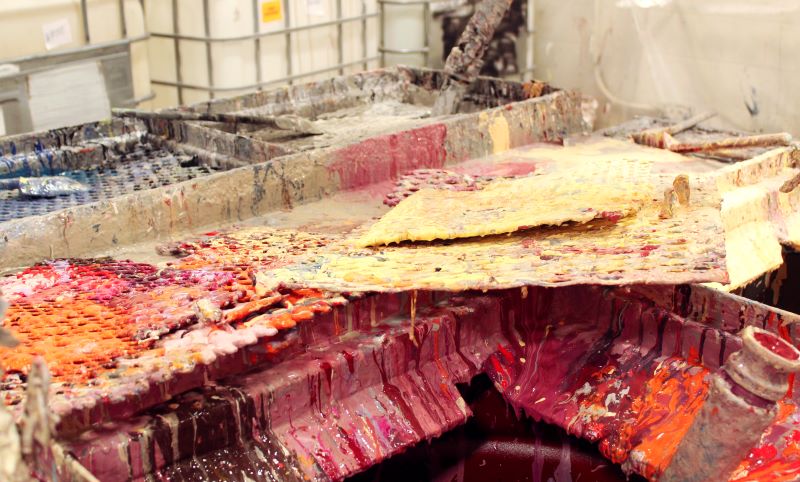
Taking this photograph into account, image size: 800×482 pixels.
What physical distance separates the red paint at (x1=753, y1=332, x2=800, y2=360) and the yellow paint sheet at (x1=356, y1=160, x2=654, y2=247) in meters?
0.66

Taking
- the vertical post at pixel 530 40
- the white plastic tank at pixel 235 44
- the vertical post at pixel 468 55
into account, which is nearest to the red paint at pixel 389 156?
the vertical post at pixel 468 55

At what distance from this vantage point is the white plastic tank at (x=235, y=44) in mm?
4320

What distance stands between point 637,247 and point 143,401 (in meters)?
1.21

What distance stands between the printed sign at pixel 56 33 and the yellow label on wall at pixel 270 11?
96 cm

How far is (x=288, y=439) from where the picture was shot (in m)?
1.94

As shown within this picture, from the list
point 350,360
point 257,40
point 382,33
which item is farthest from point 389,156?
point 382,33

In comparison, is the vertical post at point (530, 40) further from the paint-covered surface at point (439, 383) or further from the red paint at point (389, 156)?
the paint-covered surface at point (439, 383)

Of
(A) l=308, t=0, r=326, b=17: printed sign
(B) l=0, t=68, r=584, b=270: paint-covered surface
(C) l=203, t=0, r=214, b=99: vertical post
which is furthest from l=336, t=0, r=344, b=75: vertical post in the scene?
(C) l=203, t=0, r=214, b=99: vertical post

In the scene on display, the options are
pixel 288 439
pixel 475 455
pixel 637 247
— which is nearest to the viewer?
pixel 288 439

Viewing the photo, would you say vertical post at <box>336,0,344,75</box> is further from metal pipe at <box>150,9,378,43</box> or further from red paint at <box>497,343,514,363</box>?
red paint at <box>497,343,514,363</box>

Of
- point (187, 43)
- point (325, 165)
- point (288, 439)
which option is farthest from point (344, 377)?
point (187, 43)

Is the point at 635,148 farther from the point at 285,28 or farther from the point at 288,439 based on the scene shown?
the point at 288,439

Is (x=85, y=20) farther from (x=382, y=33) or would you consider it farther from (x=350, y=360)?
(x=350, y=360)

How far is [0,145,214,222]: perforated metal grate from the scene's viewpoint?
2.84 m
